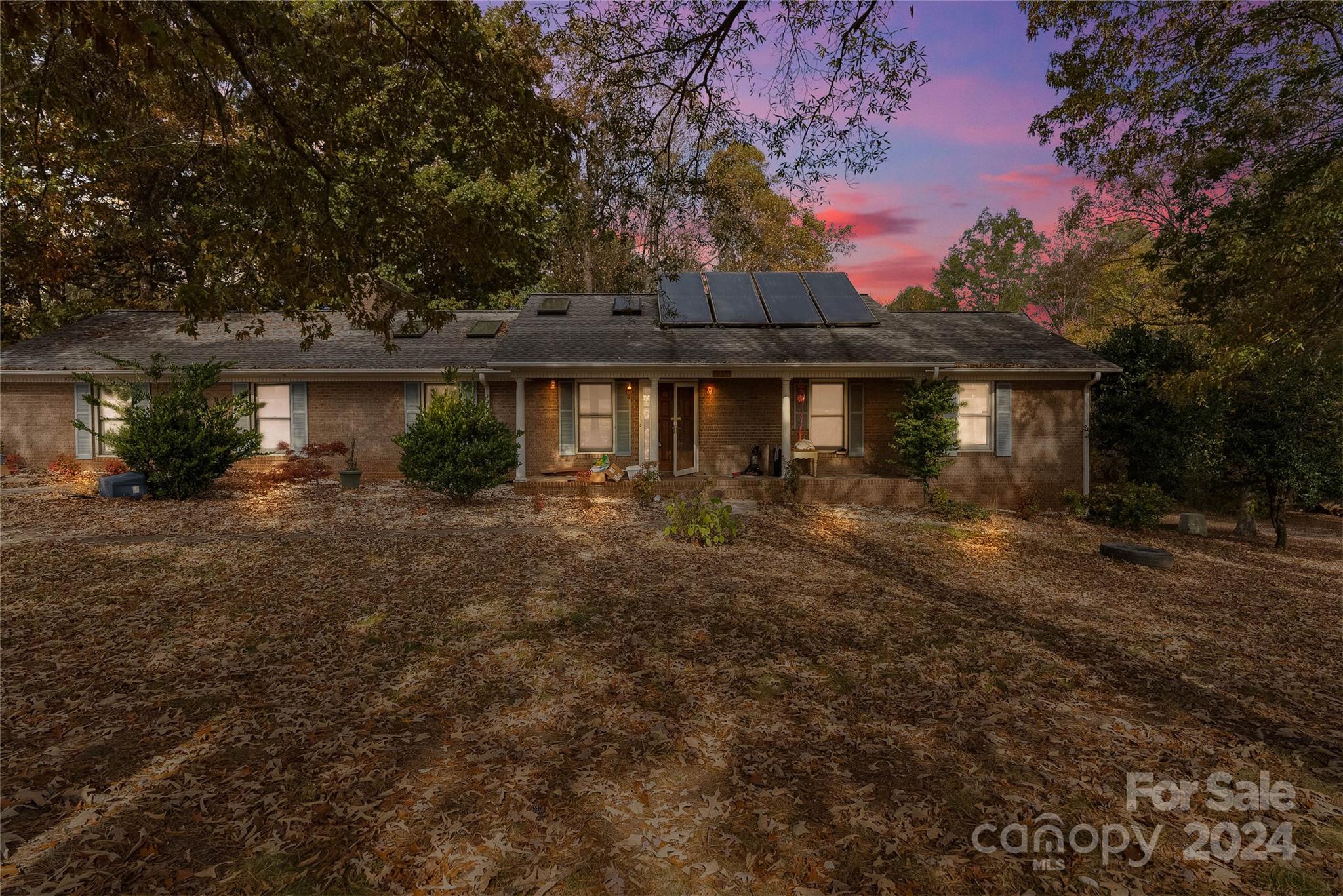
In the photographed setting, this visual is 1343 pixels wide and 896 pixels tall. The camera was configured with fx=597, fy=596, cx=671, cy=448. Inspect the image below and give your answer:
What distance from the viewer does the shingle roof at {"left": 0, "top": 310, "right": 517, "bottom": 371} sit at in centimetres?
1595

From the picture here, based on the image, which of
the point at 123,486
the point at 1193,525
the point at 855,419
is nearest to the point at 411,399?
the point at 123,486

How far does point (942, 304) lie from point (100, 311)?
184 feet

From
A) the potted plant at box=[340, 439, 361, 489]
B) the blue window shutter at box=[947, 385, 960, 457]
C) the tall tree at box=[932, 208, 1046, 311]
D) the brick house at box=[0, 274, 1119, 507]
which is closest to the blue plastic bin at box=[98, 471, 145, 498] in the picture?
the potted plant at box=[340, 439, 361, 489]

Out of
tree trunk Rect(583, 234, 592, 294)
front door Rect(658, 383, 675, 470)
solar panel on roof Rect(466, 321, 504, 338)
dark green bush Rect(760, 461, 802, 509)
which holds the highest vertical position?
tree trunk Rect(583, 234, 592, 294)

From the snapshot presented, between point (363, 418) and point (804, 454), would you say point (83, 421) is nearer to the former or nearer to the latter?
point (363, 418)

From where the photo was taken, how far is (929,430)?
45.5 feet

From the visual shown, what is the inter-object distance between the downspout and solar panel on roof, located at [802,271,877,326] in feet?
17.4

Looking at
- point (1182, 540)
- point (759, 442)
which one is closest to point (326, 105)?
point (759, 442)

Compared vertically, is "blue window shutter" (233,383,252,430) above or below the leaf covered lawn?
above

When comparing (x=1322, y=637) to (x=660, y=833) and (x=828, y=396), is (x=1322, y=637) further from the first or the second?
(x=828, y=396)

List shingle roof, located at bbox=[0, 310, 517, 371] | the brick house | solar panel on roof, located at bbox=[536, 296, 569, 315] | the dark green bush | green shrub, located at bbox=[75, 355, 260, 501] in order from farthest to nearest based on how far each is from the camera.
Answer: solar panel on roof, located at bbox=[536, 296, 569, 315] < shingle roof, located at bbox=[0, 310, 517, 371] < the brick house < the dark green bush < green shrub, located at bbox=[75, 355, 260, 501]

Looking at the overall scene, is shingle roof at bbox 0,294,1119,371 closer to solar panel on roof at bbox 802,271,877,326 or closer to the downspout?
solar panel on roof at bbox 802,271,877,326

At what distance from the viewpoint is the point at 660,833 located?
10.8 feet

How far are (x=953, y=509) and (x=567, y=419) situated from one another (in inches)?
374
